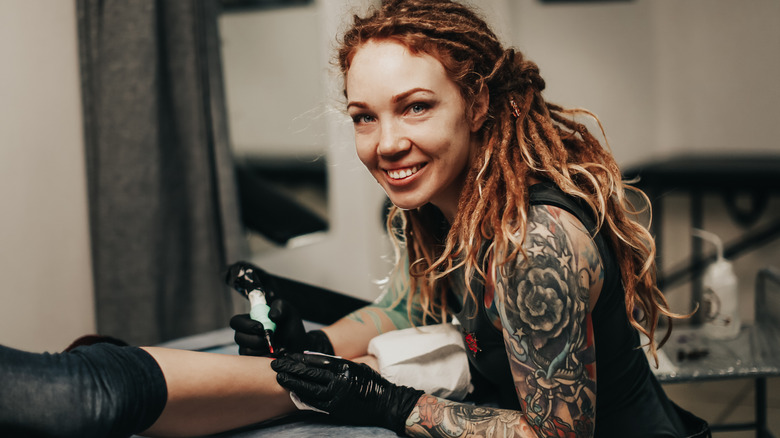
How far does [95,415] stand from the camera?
94 centimetres

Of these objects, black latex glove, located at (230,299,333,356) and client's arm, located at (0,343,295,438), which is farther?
black latex glove, located at (230,299,333,356)

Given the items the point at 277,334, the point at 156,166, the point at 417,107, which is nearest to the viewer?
the point at 417,107

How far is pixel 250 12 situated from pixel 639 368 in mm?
2035

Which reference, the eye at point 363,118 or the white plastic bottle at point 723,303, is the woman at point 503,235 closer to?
the eye at point 363,118

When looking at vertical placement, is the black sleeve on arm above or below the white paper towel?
above

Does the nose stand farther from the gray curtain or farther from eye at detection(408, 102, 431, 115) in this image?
the gray curtain

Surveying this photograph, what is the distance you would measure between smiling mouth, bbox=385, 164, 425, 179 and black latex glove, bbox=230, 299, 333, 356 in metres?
0.35

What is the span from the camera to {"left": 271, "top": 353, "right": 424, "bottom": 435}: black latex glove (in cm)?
115

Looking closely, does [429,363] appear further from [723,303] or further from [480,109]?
[723,303]

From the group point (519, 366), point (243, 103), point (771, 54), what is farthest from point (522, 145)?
point (771, 54)

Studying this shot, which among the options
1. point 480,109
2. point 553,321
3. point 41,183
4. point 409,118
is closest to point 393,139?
point 409,118

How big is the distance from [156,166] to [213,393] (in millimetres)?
910

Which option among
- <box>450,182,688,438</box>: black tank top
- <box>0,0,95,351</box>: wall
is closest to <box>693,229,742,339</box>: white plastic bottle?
<box>450,182,688,438</box>: black tank top

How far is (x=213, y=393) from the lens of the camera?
1.10 meters
